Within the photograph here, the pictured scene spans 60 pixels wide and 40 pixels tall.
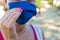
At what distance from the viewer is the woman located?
13.9 inches

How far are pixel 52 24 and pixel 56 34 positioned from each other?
226 millimetres

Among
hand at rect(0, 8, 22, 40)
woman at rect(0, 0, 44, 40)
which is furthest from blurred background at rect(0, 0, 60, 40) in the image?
hand at rect(0, 8, 22, 40)

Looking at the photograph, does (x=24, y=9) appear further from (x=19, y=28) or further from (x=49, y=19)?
(x=49, y=19)

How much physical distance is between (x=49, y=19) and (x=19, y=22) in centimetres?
167

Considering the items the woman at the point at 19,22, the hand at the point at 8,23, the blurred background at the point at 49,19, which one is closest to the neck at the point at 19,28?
the woman at the point at 19,22

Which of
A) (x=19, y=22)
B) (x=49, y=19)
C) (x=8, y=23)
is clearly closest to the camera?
(x=8, y=23)

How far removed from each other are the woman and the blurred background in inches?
40.1

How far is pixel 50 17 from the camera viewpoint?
2148 millimetres

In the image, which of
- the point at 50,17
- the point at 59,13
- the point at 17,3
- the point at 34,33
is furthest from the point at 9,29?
the point at 59,13

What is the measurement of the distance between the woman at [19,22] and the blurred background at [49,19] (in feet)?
3.34

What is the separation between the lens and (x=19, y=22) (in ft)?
1.53

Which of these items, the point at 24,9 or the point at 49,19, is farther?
the point at 49,19

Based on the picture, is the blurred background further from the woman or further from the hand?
the hand

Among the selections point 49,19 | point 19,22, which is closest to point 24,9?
point 19,22
